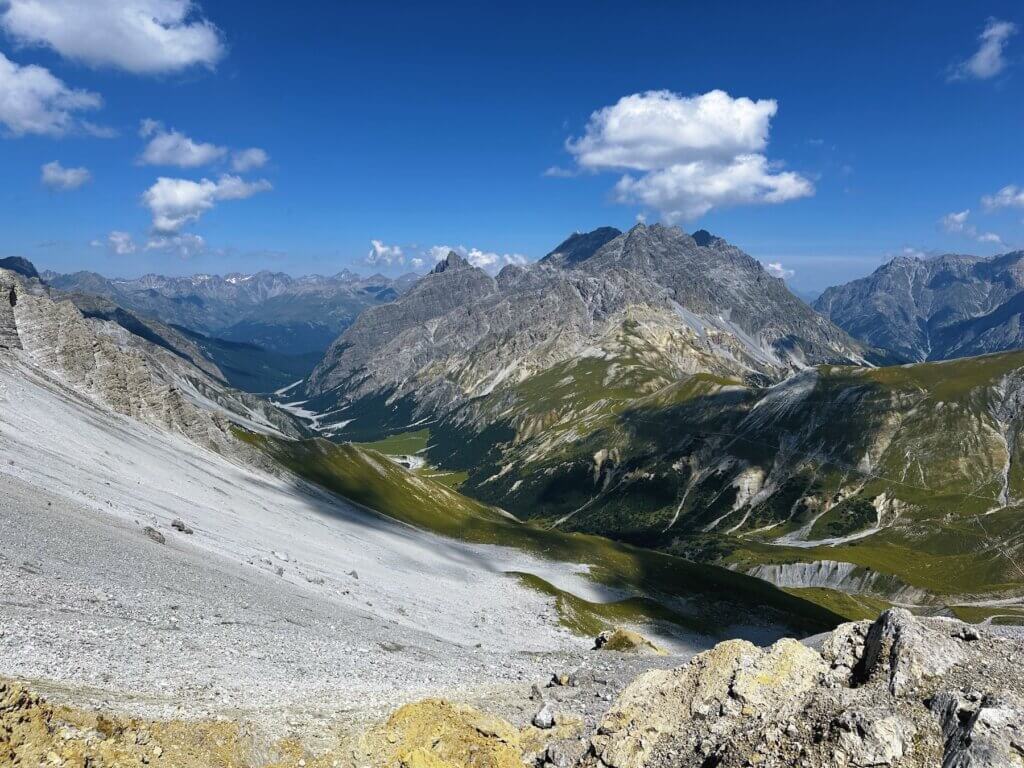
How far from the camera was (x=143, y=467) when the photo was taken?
84500 mm

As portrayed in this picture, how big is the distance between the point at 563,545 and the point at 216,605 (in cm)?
10187

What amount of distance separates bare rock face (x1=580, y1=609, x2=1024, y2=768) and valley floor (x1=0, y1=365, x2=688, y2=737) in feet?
26.2

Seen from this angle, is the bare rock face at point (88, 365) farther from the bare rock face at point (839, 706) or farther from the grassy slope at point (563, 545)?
the bare rock face at point (839, 706)

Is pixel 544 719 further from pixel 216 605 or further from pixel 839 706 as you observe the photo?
pixel 216 605

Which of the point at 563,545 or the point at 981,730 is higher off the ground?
→ the point at 981,730

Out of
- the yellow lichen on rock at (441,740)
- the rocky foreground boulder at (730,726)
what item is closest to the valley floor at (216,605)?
the rocky foreground boulder at (730,726)

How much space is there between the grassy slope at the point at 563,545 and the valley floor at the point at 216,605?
2202cm

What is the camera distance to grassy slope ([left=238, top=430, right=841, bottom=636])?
109 meters

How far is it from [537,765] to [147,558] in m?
34.8

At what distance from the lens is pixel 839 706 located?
18.7m

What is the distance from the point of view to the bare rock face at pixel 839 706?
1634 cm

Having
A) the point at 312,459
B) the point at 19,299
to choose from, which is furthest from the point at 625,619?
the point at 19,299

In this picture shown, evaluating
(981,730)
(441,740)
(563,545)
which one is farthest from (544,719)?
(563,545)

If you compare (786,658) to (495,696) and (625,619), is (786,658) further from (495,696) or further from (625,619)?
(625,619)
